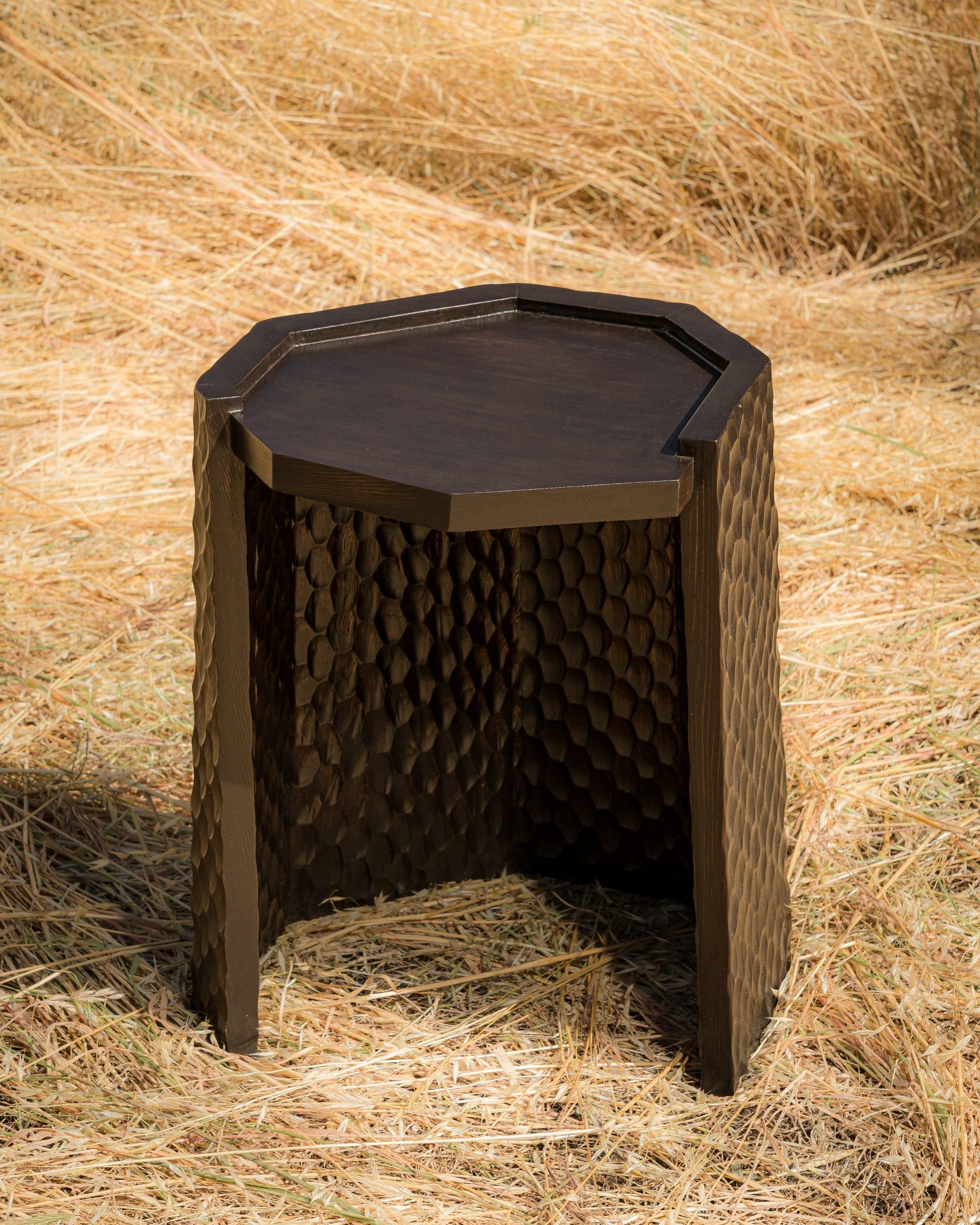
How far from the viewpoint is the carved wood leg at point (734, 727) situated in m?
1.32

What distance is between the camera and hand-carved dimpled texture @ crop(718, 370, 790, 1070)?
1353mm

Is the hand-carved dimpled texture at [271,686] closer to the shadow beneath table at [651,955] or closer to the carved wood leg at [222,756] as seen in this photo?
the carved wood leg at [222,756]

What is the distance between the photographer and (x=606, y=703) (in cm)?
173

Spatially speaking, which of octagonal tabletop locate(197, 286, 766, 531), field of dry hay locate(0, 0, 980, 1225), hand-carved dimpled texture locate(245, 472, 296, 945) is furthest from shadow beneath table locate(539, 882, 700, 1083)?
octagonal tabletop locate(197, 286, 766, 531)

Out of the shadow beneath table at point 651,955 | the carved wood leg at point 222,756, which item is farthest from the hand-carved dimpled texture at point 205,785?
the shadow beneath table at point 651,955

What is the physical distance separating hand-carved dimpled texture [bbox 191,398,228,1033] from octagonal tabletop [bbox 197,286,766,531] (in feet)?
0.19

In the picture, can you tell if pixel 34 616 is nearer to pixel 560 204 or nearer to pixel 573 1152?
pixel 573 1152

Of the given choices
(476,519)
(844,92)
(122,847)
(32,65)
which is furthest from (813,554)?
(32,65)

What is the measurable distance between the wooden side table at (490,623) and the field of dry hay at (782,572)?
0.32 ft

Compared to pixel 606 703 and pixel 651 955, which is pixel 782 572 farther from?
pixel 651 955

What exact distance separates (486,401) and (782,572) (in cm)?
119

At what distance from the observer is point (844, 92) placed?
376cm

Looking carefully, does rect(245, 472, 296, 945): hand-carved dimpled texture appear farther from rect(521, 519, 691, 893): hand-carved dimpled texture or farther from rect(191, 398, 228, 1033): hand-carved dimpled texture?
rect(521, 519, 691, 893): hand-carved dimpled texture

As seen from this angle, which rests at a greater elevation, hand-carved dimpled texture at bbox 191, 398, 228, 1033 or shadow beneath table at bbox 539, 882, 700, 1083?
hand-carved dimpled texture at bbox 191, 398, 228, 1033
